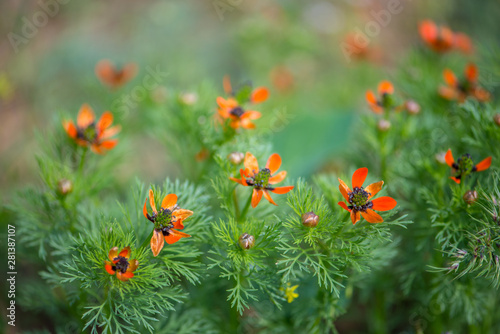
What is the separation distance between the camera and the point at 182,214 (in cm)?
116

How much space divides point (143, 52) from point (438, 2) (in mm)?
2745

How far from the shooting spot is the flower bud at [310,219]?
1.13 m

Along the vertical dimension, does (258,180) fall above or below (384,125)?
above

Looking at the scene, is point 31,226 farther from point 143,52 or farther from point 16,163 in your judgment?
point 143,52

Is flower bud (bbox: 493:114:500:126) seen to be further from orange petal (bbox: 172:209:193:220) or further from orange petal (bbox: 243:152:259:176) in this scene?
orange petal (bbox: 172:209:193:220)

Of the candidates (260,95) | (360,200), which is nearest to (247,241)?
(360,200)

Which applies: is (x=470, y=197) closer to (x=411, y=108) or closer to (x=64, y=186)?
(x=411, y=108)

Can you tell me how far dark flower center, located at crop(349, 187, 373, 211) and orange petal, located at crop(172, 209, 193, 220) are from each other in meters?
0.47

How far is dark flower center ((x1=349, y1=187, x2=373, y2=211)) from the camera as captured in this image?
3.70 feet

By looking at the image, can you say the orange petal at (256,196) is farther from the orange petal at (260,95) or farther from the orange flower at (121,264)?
the orange petal at (260,95)

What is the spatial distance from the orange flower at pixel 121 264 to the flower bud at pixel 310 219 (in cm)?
49

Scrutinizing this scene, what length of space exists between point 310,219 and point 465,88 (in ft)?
3.78

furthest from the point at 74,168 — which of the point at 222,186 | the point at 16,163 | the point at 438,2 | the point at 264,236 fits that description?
the point at 438,2

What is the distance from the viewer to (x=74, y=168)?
1.67 metres
